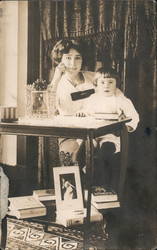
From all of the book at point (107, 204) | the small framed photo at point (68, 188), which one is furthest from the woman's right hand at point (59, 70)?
the book at point (107, 204)

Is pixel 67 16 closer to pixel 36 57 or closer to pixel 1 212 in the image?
pixel 36 57

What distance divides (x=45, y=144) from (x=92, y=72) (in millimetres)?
595

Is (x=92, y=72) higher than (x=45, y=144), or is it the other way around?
(x=92, y=72)

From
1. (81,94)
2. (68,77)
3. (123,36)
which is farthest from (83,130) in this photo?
(123,36)

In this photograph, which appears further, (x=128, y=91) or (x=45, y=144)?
(x=45, y=144)

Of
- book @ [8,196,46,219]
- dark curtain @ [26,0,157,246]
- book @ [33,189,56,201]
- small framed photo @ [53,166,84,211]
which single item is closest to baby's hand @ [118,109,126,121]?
dark curtain @ [26,0,157,246]

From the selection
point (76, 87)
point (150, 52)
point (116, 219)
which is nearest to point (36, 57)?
point (76, 87)

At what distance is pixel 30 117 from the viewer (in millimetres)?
2328

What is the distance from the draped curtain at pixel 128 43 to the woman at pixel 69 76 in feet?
0.18

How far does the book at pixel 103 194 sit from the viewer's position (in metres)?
2.30

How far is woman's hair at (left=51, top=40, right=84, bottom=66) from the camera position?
229 cm

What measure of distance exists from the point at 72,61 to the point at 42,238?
1212 mm

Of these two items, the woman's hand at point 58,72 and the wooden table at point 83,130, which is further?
the woman's hand at point 58,72

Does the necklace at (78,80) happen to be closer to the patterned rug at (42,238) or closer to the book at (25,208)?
the book at (25,208)
